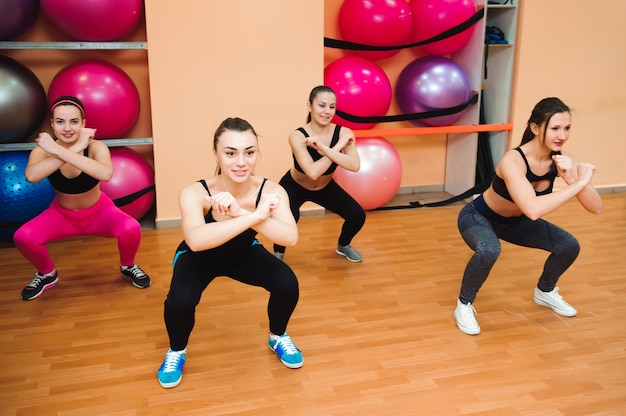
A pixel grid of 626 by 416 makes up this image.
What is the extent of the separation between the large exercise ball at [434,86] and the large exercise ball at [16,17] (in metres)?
2.60

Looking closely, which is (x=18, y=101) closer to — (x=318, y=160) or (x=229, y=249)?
(x=318, y=160)

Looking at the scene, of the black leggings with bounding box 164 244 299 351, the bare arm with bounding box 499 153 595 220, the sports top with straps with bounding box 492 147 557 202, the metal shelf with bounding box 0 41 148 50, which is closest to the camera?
the black leggings with bounding box 164 244 299 351

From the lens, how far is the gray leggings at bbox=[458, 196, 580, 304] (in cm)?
250

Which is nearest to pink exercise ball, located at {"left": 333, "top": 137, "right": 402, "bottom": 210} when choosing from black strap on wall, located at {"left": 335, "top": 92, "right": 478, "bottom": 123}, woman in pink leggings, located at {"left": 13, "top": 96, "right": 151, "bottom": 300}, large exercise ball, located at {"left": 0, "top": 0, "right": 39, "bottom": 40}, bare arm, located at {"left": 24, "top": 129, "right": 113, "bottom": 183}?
black strap on wall, located at {"left": 335, "top": 92, "right": 478, "bottom": 123}

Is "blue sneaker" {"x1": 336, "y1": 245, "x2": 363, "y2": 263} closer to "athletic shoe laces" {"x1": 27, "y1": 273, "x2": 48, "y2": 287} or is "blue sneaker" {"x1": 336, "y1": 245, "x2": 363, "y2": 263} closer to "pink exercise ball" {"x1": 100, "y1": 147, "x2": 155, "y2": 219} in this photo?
"pink exercise ball" {"x1": 100, "y1": 147, "x2": 155, "y2": 219}

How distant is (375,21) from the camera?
4102 millimetres

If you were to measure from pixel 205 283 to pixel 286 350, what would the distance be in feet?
1.35

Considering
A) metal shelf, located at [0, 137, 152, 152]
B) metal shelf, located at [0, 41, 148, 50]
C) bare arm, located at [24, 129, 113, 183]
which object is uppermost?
metal shelf, located at [0, 41, 148, 50]

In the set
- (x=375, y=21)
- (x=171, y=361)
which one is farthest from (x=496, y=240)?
(x=375, y=21)

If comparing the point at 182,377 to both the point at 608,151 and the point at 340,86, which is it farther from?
the point at 608,151

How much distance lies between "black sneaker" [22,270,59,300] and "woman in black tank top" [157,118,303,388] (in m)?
1.09

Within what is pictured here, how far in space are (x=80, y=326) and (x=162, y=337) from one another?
0.40m

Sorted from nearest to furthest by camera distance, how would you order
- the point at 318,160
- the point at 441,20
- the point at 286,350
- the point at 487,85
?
the point at 286,350 < the point at 318,160 < the point at 441,20 < the point at 487,85

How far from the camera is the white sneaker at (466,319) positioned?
2.50m
